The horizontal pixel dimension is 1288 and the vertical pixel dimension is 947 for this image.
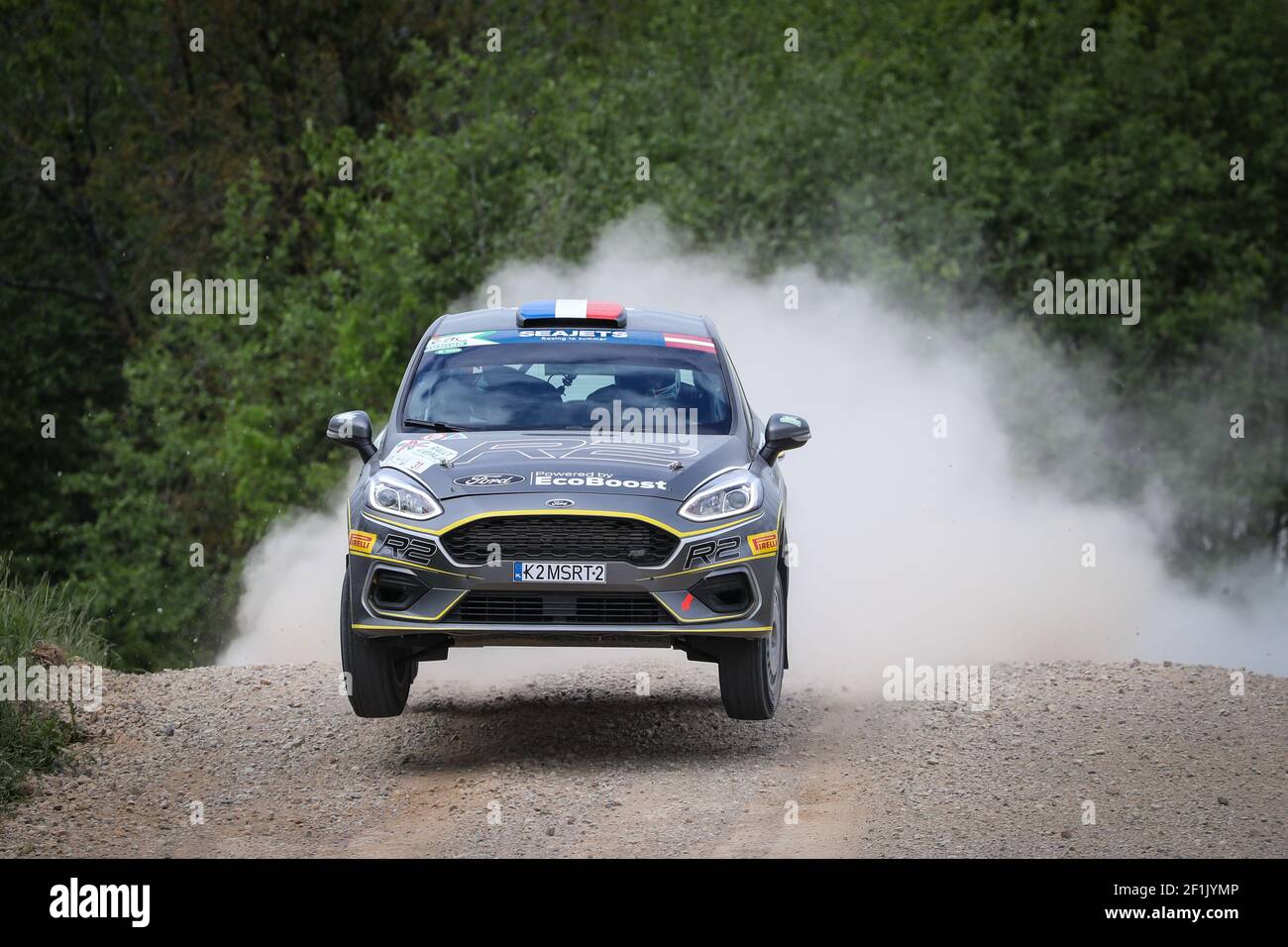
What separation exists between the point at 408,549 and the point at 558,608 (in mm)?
781

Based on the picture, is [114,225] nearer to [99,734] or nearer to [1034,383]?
[1034,383]

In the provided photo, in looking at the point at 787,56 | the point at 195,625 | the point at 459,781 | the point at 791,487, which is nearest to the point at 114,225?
the point at 195,625

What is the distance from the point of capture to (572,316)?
440 inches

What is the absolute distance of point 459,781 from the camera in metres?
9.59

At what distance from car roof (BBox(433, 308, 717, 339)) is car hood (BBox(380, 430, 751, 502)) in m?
1.12

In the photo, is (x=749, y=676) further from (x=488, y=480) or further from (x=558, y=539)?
(x=488, y=480)

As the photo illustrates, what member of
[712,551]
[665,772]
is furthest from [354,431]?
[665,772]

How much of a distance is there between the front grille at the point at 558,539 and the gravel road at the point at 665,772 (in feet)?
→ 3.60

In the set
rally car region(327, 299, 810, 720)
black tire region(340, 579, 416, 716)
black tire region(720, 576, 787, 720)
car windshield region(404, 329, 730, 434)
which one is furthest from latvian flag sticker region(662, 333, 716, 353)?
black tire region(340, 579, 416, 716)

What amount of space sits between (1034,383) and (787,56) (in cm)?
793

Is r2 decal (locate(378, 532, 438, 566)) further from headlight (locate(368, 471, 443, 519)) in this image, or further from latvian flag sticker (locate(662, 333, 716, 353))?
latvian flag sticker (locate(662, 333, 716, 353))

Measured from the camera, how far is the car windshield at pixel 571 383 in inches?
413

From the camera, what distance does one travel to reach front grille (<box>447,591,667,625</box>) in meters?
9.33

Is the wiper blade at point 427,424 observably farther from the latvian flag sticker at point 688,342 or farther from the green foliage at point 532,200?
the green foliage at point 532,200
